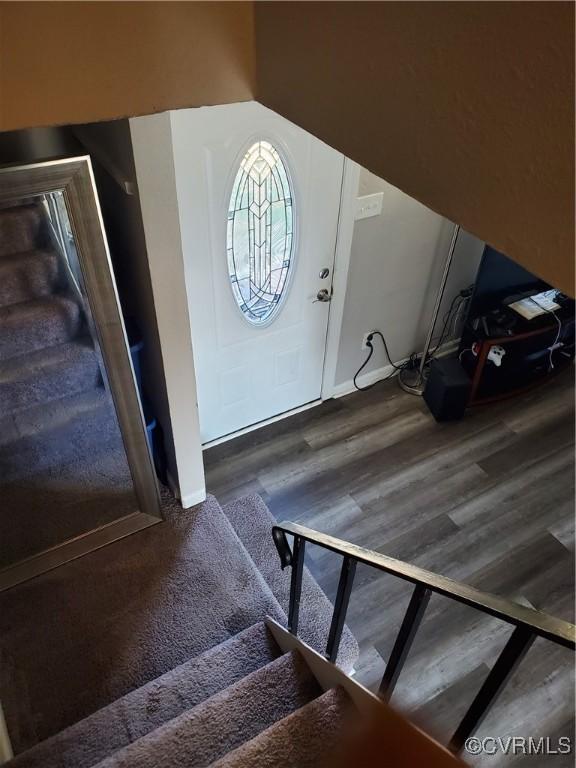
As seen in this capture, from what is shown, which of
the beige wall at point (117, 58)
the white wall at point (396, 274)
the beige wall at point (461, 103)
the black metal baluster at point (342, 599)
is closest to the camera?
the beige wall at point (461, 103)

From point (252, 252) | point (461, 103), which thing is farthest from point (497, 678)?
Result: point (252, 252)

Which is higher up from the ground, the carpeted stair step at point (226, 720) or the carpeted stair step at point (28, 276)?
the carpeted stair step at point (28, 276)

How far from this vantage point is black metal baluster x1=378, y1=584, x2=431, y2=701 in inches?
46.4

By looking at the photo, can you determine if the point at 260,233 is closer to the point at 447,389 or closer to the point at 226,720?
the point at 447,389

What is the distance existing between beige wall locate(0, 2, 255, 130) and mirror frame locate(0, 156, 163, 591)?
35.3 inches

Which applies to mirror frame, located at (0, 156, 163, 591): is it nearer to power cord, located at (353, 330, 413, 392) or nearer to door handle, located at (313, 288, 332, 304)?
door handle, located at (313, 288, 332, 304)

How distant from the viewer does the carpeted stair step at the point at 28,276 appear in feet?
6.05

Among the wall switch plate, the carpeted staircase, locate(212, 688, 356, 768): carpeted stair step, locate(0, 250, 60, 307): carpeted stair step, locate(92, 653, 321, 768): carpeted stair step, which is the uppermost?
locate(0, 250, 60, 307): carpeted stair step

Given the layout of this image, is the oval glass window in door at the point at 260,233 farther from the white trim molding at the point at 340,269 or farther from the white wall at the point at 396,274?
the white wall at the point at 396,274

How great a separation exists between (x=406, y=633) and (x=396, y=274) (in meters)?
Result: 2.42

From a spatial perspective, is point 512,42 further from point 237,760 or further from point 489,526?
point 489,526

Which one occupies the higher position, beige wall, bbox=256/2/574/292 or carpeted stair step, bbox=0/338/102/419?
beige wall, bbox=256/2/574/292

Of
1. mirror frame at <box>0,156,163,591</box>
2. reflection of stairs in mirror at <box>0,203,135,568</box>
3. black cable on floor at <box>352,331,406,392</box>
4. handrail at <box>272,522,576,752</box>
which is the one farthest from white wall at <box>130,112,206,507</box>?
black cable on floor at <box>352,331,406,392</box>

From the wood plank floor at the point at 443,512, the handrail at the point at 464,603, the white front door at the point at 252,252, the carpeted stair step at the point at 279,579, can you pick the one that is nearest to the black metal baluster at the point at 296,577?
the handrail at the point at 464,603
